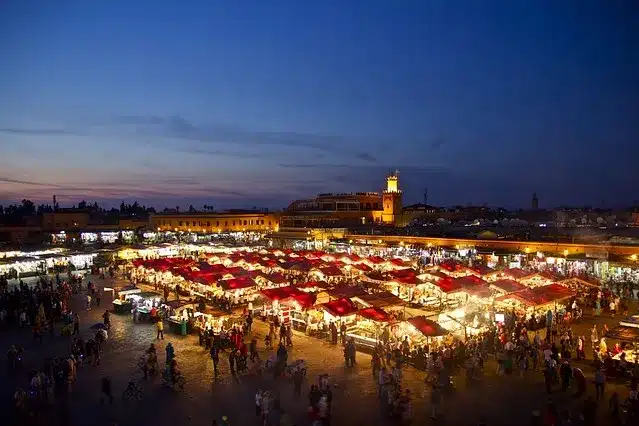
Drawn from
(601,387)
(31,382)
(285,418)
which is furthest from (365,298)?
(31,382)

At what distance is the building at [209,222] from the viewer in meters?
75.9

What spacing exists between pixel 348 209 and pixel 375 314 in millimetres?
61387

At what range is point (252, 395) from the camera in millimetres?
11195

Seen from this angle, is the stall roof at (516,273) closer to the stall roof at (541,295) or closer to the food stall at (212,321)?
the stall roof at (541,295)

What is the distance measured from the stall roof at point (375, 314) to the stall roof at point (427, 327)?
107 centimetres

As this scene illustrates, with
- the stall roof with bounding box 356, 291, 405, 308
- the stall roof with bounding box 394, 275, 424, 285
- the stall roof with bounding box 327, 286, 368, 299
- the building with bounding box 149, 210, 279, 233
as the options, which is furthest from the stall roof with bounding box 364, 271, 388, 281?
the building with bounding box 149, 210, 279, 233

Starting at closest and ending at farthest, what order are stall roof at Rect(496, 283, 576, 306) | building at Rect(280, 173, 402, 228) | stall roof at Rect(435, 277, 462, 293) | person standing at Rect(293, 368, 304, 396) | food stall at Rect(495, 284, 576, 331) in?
person standing at Rect(293, 368, 304, 396)
food stall at Rect(495, 284, 576, 331)
stall roof at Rect(496, 283, 576, 306)
stall roof at Rect(435, 277, 462, 293)
building at Rect(280, 173, 402, 228)

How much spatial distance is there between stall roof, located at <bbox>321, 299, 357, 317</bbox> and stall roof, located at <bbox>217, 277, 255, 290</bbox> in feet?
20.9

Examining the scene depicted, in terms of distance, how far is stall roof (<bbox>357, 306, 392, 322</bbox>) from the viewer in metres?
14.6

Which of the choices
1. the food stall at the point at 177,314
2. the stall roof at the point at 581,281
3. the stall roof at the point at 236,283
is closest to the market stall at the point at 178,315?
the food stall at the point at 177,314

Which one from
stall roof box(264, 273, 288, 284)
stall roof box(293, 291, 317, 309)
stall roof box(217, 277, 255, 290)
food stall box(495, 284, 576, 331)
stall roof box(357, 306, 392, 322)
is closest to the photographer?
stall roof box(357, 306, 392, 322)

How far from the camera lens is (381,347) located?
13.2 m

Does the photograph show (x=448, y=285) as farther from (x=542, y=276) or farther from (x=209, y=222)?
(x=209, y=222)

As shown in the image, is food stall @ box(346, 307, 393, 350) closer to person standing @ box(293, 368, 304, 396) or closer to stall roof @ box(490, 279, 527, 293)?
person standing @ box(293, 368, 304, 396)
